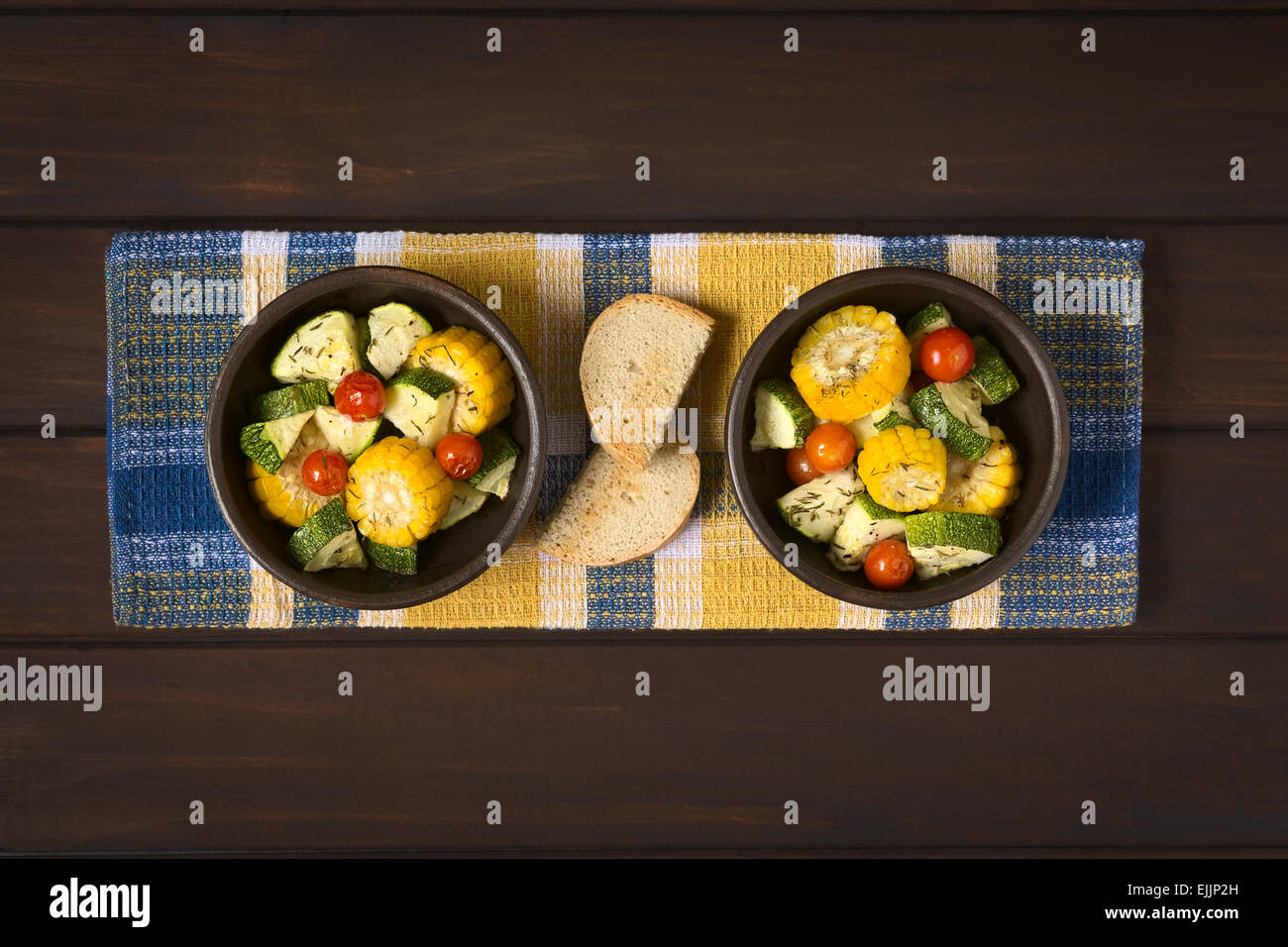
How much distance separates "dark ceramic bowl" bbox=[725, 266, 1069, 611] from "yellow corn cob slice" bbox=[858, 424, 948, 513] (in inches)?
7.1

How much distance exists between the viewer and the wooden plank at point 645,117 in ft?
6.97

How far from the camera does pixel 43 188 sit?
2129mm

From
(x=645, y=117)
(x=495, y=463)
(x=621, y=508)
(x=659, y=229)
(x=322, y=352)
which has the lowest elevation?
(x=621, y=508)

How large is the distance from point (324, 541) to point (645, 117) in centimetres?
121

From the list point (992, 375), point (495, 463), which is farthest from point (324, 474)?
point (992, 375)

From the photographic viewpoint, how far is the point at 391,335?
73.1 inches

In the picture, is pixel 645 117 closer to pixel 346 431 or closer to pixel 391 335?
pixel 391 335

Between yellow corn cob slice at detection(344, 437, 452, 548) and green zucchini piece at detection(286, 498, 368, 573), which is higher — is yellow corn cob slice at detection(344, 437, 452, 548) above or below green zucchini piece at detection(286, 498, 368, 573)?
above

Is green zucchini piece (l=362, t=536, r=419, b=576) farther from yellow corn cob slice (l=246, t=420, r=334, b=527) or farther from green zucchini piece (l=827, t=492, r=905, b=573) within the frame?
green zucchini piece (l=827, t=492, r=905, b=573)

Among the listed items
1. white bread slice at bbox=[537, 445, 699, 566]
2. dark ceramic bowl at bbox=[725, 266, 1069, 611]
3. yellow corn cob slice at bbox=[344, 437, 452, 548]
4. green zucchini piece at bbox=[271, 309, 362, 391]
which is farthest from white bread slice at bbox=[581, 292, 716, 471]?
green zucchini piece at bbox=[271, 309, 362, 391]

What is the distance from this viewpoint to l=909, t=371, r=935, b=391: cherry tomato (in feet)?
6.22

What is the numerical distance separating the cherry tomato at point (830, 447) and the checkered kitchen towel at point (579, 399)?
0.99 feet

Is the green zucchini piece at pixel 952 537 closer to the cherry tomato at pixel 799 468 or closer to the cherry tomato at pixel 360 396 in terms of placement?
the cherry tomato at pixel 799 468

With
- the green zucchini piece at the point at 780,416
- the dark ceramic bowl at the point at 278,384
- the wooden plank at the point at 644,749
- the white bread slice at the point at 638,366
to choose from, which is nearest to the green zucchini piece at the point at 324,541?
the dark ceramic bowl at the point at 278,384
